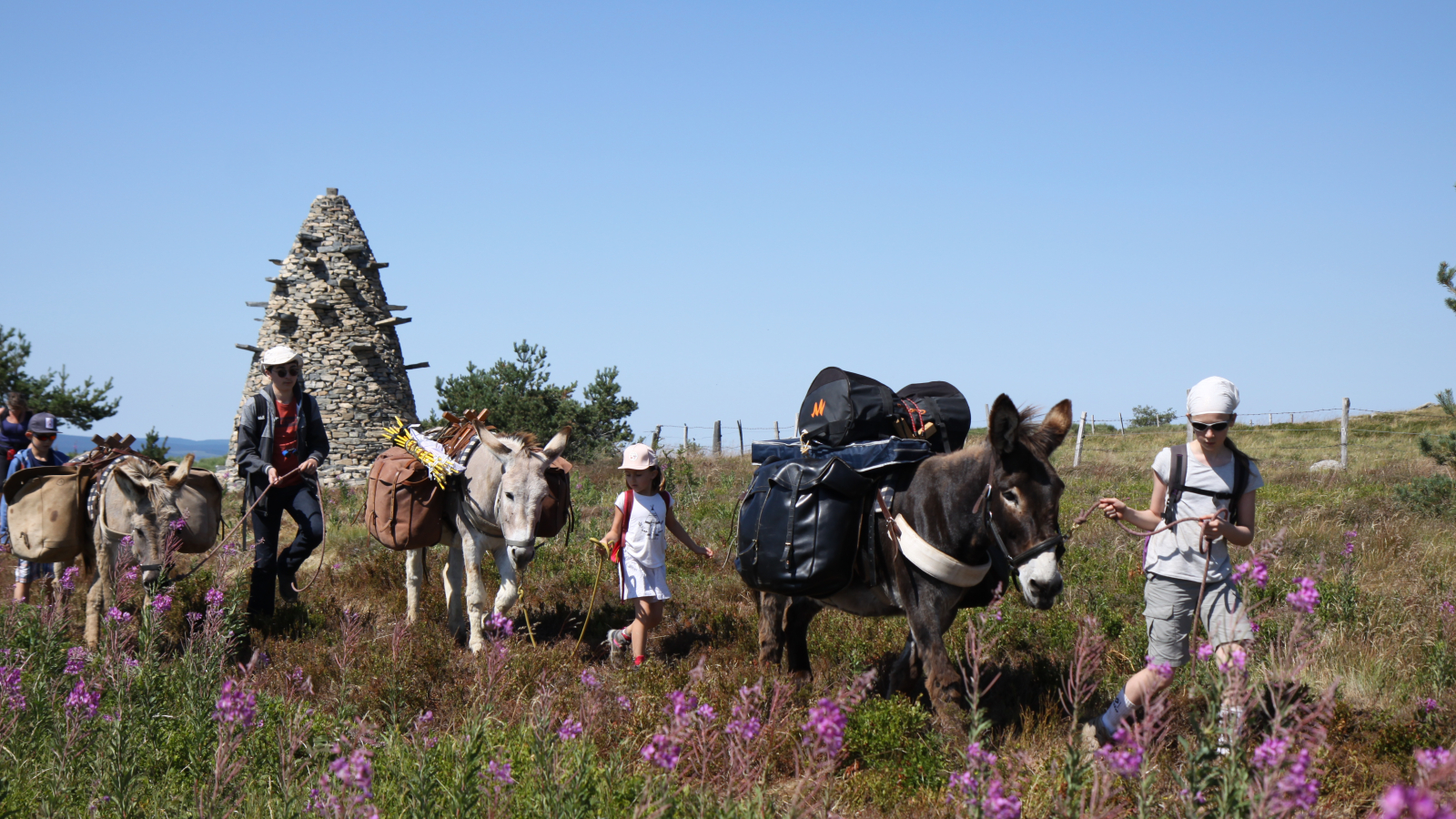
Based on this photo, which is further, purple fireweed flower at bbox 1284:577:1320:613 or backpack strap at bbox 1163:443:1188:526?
backpack strap at bbox 1163:443:1188:526

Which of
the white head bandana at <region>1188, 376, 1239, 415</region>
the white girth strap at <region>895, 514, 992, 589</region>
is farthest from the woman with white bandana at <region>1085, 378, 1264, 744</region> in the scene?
the white girth strap at <region>895, 514, 992, 589</region>

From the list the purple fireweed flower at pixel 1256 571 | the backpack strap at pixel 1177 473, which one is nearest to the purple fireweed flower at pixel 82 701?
the purple fireweed flower at pixel 1256 571

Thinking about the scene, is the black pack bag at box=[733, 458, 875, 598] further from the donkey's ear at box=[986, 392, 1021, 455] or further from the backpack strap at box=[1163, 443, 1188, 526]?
the backpack strap at box=[1163, 443, 1188, 526]

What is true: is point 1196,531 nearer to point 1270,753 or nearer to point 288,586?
point 1270,753

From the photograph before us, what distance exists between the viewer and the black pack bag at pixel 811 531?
213 inches

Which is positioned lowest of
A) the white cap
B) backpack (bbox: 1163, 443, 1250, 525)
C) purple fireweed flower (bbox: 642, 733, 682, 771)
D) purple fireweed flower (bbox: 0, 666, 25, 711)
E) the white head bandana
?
purple fireweed flower (bbox: 0, 666, 25, 711)

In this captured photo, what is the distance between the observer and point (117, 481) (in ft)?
22.4

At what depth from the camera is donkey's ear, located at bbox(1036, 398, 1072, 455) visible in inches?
187

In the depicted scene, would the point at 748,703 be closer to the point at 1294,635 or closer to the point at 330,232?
the point at 1294,635

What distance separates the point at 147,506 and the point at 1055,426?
613 cm

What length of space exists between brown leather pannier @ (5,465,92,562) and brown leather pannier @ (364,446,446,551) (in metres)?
2.10

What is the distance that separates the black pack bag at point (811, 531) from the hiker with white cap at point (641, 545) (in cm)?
118

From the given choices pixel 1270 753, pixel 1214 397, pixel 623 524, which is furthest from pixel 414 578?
pixel 1270 753

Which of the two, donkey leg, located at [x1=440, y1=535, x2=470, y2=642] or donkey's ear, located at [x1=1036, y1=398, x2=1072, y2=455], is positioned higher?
donkey's ear, located at [x1=1036, y1=398, x2=1072, y2=455]
